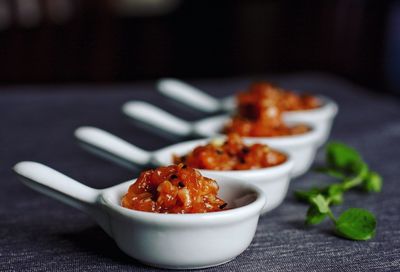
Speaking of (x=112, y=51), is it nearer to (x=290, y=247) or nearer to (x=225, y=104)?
(x=225, y=104)

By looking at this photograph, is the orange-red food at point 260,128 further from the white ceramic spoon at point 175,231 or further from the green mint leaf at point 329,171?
the white ceramic spoon at point 175,231

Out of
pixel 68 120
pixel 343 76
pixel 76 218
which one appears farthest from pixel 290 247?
pixel 343 76

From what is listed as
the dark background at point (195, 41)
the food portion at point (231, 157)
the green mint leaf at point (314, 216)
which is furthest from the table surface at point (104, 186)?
the dark background at point (195, 41)

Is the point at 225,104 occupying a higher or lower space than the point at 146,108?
lower

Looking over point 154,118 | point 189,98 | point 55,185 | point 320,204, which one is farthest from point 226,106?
point 55,185

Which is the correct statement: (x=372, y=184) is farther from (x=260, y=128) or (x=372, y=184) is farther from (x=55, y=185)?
(x=55, y=185)

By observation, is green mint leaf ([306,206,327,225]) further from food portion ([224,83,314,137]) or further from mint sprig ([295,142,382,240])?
food portion ([224,83,314,137])
